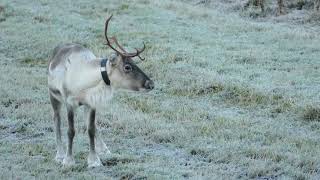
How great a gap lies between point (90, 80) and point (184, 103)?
13.5 feet

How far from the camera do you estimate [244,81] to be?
41.6 feet

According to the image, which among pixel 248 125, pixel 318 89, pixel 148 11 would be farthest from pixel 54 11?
pixel 248 125

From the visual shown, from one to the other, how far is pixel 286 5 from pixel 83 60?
17.4 meters

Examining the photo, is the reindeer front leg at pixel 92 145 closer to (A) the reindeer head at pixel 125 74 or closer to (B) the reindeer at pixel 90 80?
(B) the reindeer at pixel 90 80

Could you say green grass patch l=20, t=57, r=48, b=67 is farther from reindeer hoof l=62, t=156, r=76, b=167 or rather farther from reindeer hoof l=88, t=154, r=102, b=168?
reindeer hoof l=88, t=154, r=102, b=168

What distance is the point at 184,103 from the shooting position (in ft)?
37.0

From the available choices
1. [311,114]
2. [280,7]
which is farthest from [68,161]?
[280,7]

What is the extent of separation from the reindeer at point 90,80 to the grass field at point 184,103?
0.52m

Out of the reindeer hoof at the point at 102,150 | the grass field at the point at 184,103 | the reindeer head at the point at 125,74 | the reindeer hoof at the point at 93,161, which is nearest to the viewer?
the reindeer head at the point at 125,74

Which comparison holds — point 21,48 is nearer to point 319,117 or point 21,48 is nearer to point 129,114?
point 129,114

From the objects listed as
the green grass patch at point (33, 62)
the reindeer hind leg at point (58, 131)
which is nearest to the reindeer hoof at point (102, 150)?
the reindeer hind leg at point (58, 131)

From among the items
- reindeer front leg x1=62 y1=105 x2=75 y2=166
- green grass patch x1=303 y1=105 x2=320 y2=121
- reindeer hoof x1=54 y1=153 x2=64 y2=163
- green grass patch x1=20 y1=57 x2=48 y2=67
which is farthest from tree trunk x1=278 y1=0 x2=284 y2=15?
reindeer front leg x1=62 y1=105 x2=75 y2=166

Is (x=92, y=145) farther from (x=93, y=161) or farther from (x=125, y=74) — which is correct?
(x=125, y=74)

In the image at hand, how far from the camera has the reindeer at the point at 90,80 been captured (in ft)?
23.7
